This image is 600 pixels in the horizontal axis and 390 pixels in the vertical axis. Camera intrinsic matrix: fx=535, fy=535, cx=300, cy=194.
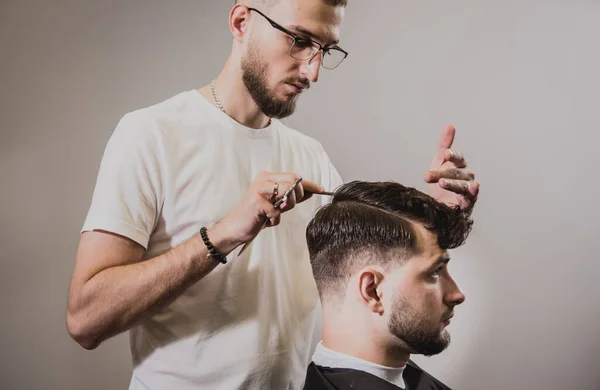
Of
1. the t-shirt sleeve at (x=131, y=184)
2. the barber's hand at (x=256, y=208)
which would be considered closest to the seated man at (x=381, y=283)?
the barber's hand at (x=256, y=208)

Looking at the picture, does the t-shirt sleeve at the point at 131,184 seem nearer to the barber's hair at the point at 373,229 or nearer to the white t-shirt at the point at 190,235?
the white t-shirt at the point at 190,235

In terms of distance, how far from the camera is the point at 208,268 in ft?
3.99

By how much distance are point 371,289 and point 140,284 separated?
1.85 ft

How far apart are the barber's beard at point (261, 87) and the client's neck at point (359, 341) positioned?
1.83 feet

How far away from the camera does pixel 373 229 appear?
4.53 feet

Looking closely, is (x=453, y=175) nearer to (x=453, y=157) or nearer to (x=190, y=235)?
(x=453, y=157)

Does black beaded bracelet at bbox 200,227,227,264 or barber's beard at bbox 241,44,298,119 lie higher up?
barber's beard at bbox 241,44,298,119

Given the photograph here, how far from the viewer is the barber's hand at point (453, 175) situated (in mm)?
1351

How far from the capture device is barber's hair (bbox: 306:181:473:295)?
137 centimetres

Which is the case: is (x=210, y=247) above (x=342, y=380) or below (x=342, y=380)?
above

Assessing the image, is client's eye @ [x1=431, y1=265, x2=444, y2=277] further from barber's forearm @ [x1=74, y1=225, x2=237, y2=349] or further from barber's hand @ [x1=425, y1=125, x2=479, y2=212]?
barber's forearm @ [x1=74, y1=225, x2=237, y2=349]

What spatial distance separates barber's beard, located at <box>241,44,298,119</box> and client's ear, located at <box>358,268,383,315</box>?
48 cm

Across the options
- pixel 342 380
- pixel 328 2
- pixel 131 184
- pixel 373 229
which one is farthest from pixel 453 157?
pixel 131 184

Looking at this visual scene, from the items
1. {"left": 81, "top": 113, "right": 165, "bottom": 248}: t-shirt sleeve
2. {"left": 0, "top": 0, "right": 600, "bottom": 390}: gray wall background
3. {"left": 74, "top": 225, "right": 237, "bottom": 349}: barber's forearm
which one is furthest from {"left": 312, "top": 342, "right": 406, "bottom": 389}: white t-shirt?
{"left": 0, "top": 0, "right": 600, "bottom": 390}: gray wall background
